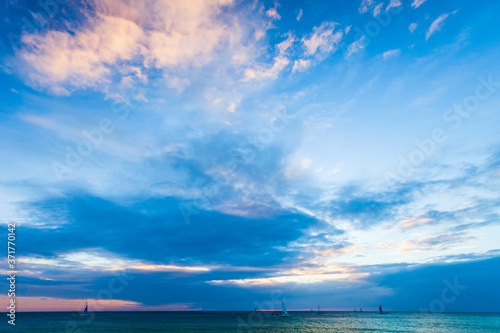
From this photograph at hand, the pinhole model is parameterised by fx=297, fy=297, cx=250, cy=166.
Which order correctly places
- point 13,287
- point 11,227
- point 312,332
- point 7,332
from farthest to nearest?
point 312,332
point 7,332
point 13,287
point 11,227

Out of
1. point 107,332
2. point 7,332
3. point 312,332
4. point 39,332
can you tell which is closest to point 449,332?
point 312,332

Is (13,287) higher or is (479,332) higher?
(13,287)

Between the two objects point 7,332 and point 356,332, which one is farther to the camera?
point 356,332

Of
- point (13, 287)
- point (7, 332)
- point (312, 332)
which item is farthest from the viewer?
point (312, 332)

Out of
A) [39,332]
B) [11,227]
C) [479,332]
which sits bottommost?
[479,332]

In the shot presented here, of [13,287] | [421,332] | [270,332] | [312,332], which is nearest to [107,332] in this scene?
[270,332]

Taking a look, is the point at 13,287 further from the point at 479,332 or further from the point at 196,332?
the point at 479,332

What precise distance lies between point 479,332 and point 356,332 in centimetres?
4127

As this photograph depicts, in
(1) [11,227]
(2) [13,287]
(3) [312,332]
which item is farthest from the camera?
(3) [312,332]

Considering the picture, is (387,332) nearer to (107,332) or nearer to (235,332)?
(235,332)

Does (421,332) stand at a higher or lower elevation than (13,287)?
lower

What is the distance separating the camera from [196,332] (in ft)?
283

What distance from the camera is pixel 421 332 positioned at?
3637 inches

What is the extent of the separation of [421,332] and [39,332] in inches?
4441
